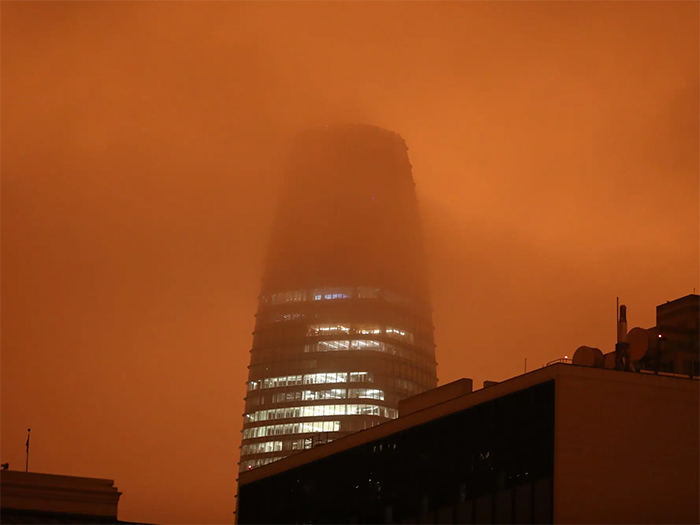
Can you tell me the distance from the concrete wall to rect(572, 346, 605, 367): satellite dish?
8189 mm

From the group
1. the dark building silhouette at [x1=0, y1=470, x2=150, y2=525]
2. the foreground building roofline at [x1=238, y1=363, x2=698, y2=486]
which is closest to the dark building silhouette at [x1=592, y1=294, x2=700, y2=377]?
the foreground building roofline at [x1=238, y1=363, x2=698, y2=486]

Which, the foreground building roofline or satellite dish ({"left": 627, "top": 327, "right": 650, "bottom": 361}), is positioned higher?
satellite dish ({"left": 627, "top": 327, "right": 650, "bottom": 361})

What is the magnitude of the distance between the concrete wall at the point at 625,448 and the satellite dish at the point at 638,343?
23.4 ft

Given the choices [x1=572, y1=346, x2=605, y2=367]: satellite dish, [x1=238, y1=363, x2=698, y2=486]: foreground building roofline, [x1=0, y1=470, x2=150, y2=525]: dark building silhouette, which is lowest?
[x1=0, y1=470, x2=150, y2=525]: dark building silhouette

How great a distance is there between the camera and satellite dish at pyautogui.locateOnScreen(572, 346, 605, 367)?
276ft

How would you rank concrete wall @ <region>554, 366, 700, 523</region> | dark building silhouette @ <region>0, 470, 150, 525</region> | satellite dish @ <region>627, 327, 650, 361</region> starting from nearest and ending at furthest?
concrete wall @ <region>554, 366, 700, 523</region>
satellite dish @ <region>627, 327, 650, 361</region>
dark building silhouette @ <region>0, 470, 150, 525</region>

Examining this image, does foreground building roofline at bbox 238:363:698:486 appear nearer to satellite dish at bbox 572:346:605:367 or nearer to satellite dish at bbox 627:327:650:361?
satellite dish at bbox 627:327:650:361

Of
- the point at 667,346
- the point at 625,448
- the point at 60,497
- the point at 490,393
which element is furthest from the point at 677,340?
the point at 60,497

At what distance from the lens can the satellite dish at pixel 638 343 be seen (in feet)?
274

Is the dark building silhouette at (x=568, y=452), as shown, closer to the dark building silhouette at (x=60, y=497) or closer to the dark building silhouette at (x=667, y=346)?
the dark building silhouette at (x=667, y=346)

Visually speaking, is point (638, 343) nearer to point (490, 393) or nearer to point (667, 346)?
point (667, 346)

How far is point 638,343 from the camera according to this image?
276ft

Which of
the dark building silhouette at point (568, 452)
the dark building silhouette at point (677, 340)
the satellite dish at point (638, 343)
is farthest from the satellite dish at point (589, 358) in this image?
the dark building silhouette at point (568, 452)

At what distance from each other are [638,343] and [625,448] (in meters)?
11.8
